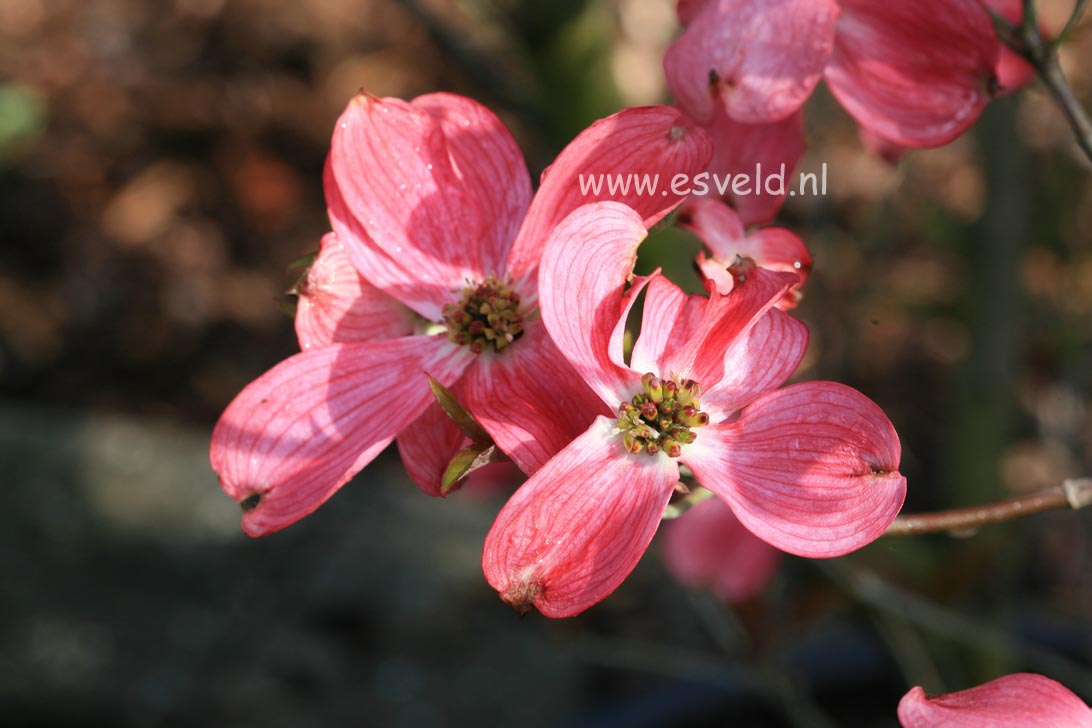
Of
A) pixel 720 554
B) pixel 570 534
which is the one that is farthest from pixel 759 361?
pixel 720 554

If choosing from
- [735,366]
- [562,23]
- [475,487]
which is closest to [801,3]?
[735,366]

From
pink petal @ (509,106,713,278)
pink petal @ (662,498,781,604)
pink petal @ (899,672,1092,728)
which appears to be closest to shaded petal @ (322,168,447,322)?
pink petal @ (509,106,713,278)

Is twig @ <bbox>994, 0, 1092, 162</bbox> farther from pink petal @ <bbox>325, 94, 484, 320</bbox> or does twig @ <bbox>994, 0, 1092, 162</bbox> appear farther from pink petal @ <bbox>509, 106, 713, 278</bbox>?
pink petal @ <bbox>325, 94, 484, 320</bbox>

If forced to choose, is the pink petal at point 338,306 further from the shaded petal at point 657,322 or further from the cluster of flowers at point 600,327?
the shaded petal at point 657,322

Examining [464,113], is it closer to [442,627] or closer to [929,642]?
[929,642]

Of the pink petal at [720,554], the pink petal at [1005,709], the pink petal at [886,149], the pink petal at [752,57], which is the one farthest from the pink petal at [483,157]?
the pink petal at [720,554]

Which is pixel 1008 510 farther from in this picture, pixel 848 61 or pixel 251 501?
pixel 251 501
